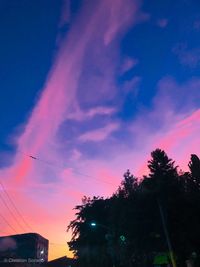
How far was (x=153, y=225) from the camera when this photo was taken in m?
40.7

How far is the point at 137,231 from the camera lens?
136 ft

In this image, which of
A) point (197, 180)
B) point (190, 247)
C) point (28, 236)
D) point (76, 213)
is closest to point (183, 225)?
point (190, 247)

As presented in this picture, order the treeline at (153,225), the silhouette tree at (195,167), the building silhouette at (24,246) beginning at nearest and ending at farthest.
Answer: the treeline at (153,225) → the silhouette tree at (195,167) → the building silhouette at (24,246)

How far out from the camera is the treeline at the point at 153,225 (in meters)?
38.2

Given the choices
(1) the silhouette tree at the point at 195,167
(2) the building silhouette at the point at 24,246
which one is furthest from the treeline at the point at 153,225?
(2) the building silhouette at the point at 24,246

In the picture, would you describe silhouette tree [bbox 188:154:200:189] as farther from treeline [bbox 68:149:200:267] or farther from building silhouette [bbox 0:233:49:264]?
building silhouette [bbox 0:233:49:264]

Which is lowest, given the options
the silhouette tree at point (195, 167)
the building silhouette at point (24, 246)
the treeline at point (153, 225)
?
the treeline at point (153, 225)

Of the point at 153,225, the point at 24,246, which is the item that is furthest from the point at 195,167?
the point at 24,246

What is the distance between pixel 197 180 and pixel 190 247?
15117 millimetres

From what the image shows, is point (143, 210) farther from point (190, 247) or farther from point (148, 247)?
point (190, 247)

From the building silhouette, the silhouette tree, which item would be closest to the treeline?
the silhouette tree

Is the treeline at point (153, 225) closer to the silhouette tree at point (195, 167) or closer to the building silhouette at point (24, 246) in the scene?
the silhouette tree at point (195, 167)

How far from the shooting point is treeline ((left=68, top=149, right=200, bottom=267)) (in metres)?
38.2

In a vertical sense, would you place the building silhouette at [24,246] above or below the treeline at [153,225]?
above
